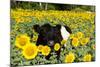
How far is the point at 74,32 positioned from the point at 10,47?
650 millimetres

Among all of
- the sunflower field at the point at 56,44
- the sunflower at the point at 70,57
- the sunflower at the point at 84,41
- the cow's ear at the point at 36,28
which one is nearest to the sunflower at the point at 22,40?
the sunflower field at the point at 56,44

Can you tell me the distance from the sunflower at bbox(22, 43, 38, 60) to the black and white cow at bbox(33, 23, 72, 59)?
53mm

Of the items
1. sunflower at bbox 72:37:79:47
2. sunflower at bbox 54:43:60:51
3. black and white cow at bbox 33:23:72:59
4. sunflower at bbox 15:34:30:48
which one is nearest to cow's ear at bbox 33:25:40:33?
black and white cow at bbox 33:23:72:59

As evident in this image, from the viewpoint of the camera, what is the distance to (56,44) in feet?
6.67

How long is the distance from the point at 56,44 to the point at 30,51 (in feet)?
0.86

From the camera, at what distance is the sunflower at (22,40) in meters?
1.90

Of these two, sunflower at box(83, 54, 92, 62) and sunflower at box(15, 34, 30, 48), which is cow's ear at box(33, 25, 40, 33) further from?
sunflower at box(83, 54, 92, 62)

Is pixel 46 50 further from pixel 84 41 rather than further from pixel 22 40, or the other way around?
pixel 84 41

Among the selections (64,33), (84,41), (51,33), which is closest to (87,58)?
(84,41)

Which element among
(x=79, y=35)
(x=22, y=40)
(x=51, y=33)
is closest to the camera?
(x=22, y=40)

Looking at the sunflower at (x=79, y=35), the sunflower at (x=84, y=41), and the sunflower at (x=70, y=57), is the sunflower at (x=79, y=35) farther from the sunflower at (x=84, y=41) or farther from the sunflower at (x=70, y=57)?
the sunflower at (x=70, y=57)

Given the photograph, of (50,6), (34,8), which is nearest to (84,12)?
(50,6)

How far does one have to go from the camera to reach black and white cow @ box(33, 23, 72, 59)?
6.48 ft
